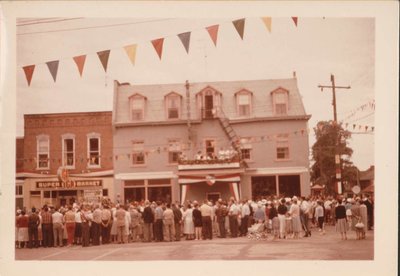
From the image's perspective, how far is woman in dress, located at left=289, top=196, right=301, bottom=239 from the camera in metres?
11.0

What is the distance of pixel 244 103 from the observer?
1135 cm

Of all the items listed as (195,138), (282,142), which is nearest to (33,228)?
(195,138)

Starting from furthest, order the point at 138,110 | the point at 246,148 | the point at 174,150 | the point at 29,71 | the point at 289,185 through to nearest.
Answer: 1. the point at 138,110
2. the point at 246,148
3. the point at 174,150
4. the point at 289,185
5. the point at 29,71

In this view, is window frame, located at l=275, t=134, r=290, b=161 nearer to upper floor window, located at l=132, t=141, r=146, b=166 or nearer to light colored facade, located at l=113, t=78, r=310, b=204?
light colored facade, located at l=113, t=78, r=310, b=204

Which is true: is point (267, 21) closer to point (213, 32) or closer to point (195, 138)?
point (213, 32)

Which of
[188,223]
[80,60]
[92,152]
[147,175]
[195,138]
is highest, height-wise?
[80,60]

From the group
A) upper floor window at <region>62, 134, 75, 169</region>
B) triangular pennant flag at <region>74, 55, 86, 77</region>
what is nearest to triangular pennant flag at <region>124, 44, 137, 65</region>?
triangular pennant flag at <region>74, 55, 86, 77</region>

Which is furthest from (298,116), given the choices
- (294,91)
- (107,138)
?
(107,138)

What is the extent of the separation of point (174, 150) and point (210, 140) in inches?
26.7

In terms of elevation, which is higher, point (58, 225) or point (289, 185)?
point (289, 185)

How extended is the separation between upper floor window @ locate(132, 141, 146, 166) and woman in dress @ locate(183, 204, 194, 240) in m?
1.26

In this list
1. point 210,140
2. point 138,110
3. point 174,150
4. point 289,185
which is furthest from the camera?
point 138,110

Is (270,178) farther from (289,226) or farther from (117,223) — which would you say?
(117,223)

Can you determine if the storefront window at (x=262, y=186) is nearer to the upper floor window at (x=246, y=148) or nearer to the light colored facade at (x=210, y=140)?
the light colored facade at (x=210, y=140)
